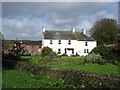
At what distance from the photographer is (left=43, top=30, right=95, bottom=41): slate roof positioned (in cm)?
4094

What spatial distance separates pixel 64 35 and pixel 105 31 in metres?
19.3

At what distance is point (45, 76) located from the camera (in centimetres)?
1143

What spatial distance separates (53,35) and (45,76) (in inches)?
1198

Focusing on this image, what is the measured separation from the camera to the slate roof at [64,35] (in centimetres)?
4094

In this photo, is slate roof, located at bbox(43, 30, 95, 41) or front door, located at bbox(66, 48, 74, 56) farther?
slate roof, located at bbox(43, 30, 95, 41)

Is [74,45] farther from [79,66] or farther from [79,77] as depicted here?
[79,77]

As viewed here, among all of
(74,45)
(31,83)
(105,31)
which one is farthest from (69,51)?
(31,83)

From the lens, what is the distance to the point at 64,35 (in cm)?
4209

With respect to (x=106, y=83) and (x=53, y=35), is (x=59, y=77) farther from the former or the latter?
(x=53, y=35)

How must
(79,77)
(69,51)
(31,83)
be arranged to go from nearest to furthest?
(79,77)
(31,83)
(69,51)

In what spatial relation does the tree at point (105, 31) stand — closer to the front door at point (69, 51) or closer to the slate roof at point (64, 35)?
the slate roof at point (64, 35)

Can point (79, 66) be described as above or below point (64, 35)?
below

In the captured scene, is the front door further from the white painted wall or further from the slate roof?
the slate roof

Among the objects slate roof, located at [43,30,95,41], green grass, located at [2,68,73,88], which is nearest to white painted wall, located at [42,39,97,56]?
slate roof, located at [43,30,95,41]
